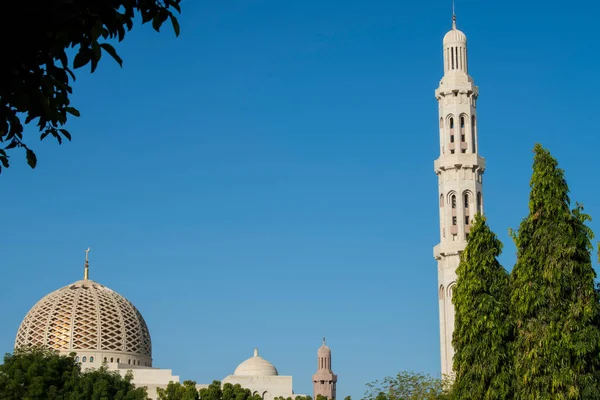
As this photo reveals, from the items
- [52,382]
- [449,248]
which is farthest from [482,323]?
[52,382]

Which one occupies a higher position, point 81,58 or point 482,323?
point 482,323

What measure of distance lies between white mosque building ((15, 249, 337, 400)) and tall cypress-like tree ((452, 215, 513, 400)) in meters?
39.5

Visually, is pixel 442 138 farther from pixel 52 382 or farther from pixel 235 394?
pixel 52 382

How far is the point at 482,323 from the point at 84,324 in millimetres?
47298

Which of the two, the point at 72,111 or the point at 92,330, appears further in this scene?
the point at 92,330

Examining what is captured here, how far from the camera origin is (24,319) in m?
72.2

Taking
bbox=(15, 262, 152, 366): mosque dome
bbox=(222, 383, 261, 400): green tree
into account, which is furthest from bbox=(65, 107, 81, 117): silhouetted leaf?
bbox=(15, 262, 152, 366): mosque dome

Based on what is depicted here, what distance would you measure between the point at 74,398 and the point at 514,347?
27.3 metres

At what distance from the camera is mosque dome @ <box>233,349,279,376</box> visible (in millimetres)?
67438

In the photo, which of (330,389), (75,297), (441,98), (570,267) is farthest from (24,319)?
(570,267)

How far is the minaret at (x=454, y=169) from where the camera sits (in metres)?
51.2

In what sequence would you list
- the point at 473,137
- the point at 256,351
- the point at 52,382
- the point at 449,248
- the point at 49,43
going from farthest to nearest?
the point at 256,351, the point at 473,137, the point at 449,248, the point at 52,382, the point at 49,43

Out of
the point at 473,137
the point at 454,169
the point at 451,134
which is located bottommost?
the point at 454,169

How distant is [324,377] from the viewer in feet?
221
